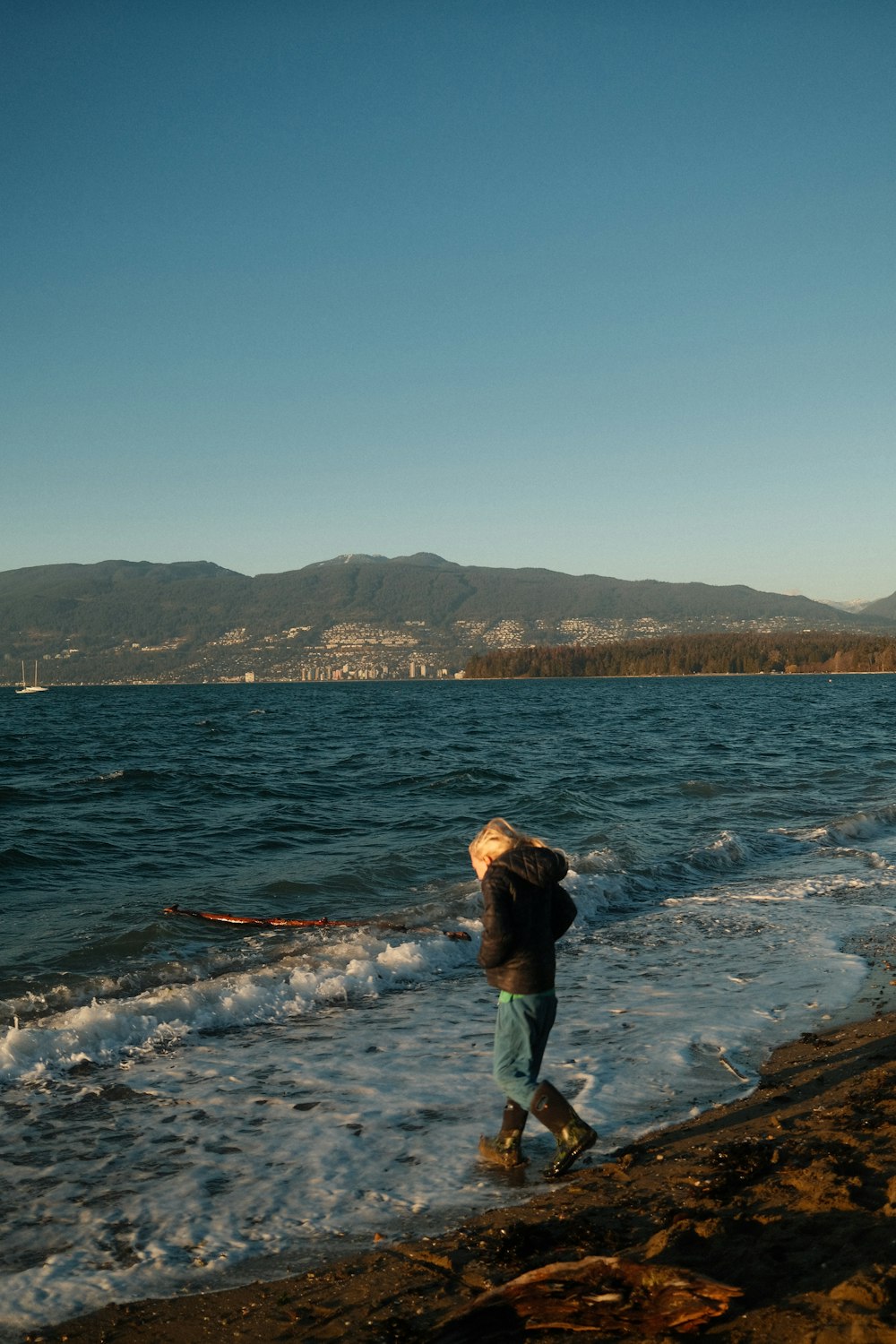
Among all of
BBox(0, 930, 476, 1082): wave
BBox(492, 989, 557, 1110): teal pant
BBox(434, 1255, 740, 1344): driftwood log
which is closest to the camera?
BBox(434, 1255, 740, 1344): driftwood log

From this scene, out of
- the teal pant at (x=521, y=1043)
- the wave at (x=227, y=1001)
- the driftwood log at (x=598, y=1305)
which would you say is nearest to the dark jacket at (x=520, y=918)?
the teal pant at (x=521, y=1043)

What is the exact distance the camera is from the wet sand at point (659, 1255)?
383cm

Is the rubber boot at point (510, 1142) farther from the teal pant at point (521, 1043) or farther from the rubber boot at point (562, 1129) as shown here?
the rubber boot at point (562, 1129)

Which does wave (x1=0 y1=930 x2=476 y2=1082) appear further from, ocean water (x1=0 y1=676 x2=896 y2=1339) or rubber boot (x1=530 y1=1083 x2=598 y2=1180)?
rubber boot (x1=530 y1=1083 x2=598 y2=1180)

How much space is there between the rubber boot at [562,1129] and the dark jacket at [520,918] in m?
0.59

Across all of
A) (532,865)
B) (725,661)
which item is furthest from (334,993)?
(725,661)

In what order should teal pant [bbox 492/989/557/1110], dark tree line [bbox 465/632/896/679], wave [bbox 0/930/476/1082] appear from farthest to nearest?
dark tree line [bbox 465/632/896/679], wave [bbox 0/930/476/1082], teal pant [bbox 492/989/557/1110]

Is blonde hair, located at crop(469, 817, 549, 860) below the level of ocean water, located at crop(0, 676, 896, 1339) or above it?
above

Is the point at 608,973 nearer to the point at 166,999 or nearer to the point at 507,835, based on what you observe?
the point at 166,999

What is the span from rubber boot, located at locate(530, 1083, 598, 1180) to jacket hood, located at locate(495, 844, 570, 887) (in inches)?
46.2

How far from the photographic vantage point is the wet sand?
383 cm

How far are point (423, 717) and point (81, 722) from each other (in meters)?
20.9

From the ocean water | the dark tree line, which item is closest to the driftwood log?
the ocean water

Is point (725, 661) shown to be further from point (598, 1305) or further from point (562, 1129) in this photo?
point (598, 1305)
